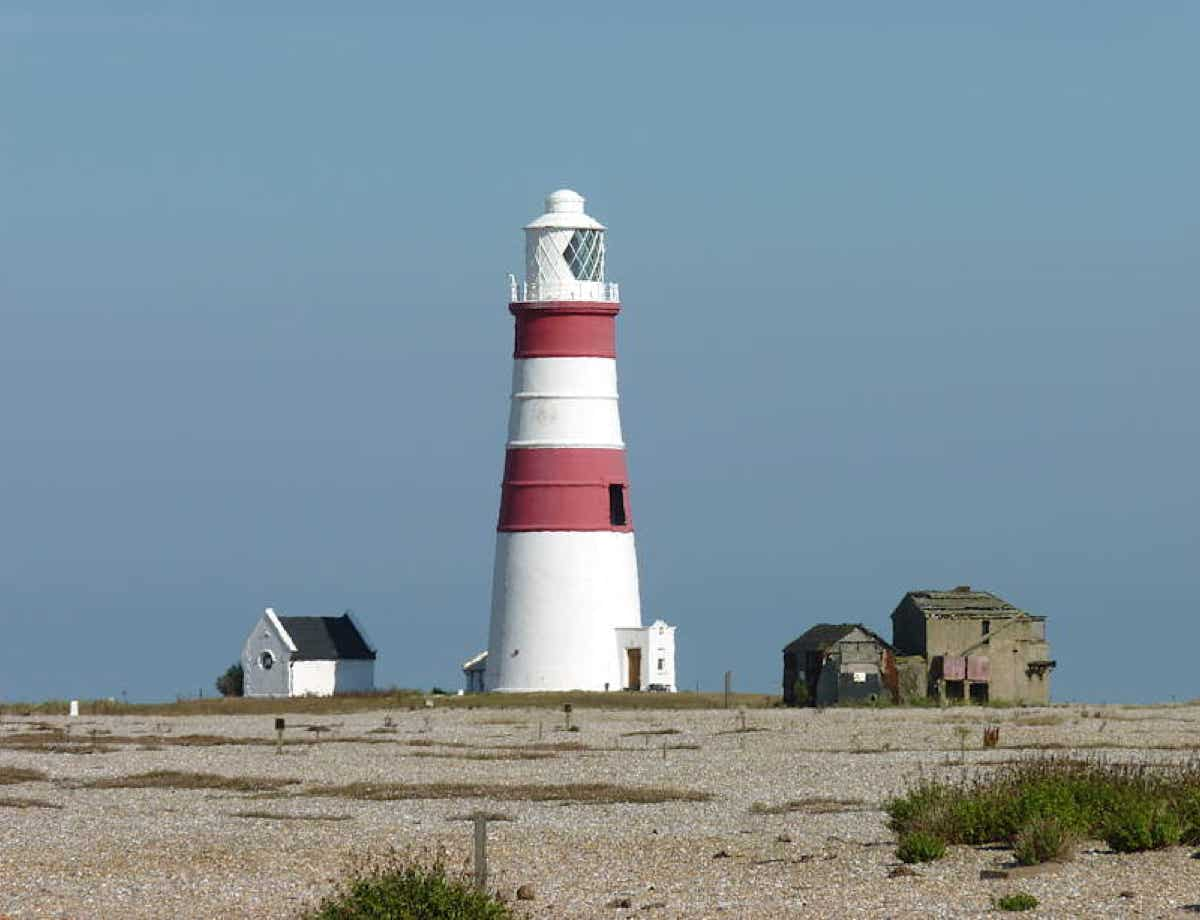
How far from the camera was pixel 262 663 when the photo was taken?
239 feet

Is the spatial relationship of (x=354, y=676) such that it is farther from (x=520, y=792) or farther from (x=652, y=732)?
(x=520, y=792)

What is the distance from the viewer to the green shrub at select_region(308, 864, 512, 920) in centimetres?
2014

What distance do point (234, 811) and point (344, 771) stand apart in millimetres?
7447

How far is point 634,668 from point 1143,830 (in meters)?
41.8

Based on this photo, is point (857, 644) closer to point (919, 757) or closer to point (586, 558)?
point (586, 558)

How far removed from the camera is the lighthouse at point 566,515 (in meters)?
65.5

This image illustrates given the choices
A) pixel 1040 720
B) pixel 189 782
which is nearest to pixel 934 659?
pixel 1040 720

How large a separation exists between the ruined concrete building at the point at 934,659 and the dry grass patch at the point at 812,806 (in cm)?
3151

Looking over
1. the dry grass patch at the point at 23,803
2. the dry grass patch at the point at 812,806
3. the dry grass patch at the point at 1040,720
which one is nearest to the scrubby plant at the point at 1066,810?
the dry grass patch at the point at 812,806

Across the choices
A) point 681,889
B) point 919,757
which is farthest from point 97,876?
point 919,757

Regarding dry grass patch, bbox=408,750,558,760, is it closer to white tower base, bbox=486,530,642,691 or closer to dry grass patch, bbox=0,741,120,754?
dry grass patch, bbox=0,741,120,754

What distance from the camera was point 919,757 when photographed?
40938 millimetres

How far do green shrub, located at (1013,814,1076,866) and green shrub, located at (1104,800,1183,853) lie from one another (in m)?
0.67

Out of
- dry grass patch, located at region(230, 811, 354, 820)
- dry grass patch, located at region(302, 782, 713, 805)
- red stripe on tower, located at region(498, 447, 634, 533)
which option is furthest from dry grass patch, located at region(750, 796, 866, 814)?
red stripe on tower, located at region(498, 447, 634, 533)
